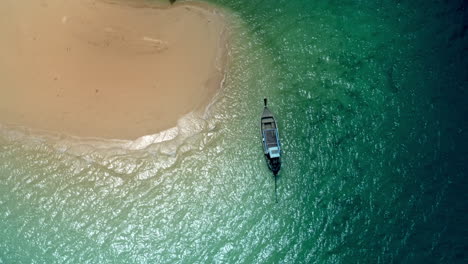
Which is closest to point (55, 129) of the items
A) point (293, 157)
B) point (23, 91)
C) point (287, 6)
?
point (23, 91)

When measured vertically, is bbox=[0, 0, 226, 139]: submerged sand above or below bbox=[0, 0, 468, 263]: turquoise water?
above

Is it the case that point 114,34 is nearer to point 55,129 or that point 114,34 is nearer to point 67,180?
point 55,129

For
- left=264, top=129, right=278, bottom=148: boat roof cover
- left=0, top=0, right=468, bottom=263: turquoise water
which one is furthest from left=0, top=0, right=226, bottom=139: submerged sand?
left=264, top=129, right=278, bottom=148: boat roof cover

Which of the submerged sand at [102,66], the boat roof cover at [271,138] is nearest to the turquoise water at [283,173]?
the boat roof cover at [271,138]

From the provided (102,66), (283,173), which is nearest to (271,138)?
(283,173)

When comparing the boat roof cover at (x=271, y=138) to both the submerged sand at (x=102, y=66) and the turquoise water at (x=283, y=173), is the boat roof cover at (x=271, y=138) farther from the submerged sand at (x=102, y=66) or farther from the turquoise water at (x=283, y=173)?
the submerged sand at (x=102, y=66)

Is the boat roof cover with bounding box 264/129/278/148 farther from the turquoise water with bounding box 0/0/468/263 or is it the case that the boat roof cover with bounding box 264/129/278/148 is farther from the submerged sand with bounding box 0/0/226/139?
the submerged sand with bounding box 0/0/226/139
